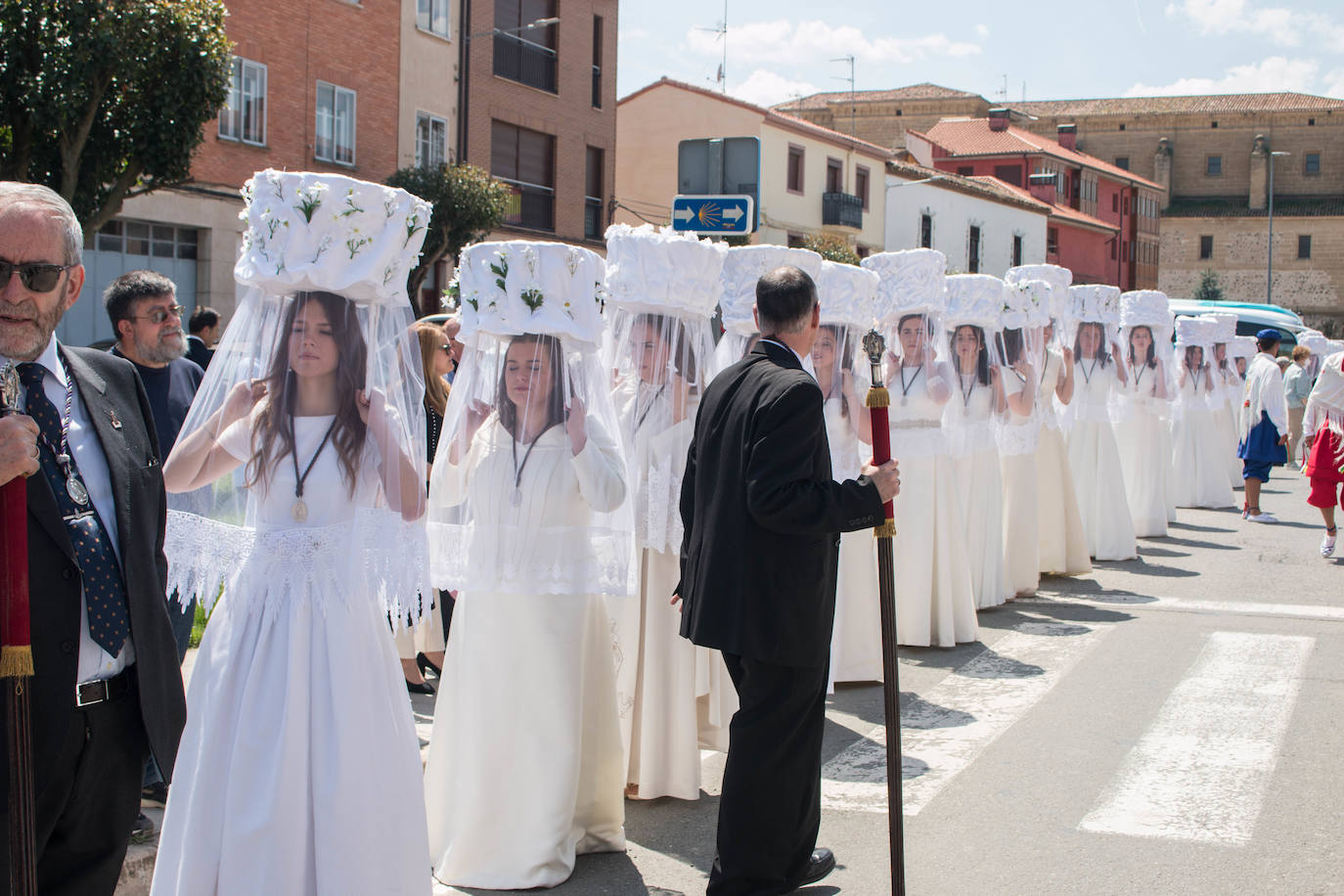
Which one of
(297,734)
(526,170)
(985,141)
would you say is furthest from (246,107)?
(985,141)

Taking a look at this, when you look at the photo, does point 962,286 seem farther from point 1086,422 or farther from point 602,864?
point 602,864

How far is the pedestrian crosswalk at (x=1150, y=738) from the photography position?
18.0 ft

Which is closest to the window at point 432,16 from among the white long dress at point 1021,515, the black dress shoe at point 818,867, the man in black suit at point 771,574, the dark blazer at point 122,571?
the white long dress at point 1021,515

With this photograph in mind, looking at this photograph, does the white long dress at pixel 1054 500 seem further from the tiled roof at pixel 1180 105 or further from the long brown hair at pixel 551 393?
the tiled roof at pixel 1180 105

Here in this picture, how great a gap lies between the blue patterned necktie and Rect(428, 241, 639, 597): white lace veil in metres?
1.88

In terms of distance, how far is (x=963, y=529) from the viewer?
30.1 ft

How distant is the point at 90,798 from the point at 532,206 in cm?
2818

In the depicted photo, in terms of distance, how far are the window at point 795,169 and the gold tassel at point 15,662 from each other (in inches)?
1577

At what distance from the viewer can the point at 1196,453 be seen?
56.3 ft

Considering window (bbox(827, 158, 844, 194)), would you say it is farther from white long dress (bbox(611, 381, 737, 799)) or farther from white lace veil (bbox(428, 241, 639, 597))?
white lace veil (bbox(428, 241, 639, 597))

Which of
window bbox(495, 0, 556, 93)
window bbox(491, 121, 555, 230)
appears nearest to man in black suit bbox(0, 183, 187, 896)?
window bbox(491, 121, 555, 230)

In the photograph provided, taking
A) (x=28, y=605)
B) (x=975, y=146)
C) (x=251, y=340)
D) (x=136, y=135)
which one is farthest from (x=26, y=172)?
(x=975, y=146)

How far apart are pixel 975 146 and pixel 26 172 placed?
54790 millimetres

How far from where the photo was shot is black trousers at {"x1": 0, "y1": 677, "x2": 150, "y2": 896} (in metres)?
2.94
